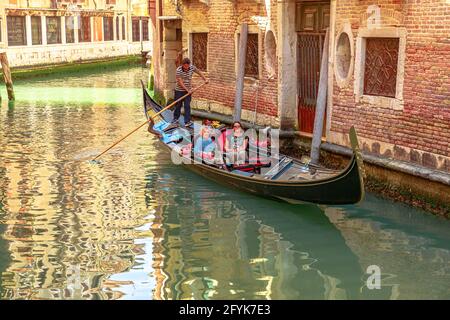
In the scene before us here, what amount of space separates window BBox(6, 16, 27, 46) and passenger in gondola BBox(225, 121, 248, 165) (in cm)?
1559

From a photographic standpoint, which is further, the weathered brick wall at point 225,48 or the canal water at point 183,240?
the weathered brick wall at point 225,48

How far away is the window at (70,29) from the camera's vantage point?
1006 inches

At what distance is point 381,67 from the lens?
6957 mm

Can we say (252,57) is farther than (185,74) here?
No

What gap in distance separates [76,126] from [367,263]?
23.3 feet

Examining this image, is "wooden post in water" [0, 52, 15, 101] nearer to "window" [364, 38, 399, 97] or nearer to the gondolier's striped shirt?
the gondolier's striped shirt

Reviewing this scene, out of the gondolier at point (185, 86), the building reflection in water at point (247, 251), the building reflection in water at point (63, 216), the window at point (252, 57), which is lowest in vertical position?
the building reflection in water at point (247, 251)

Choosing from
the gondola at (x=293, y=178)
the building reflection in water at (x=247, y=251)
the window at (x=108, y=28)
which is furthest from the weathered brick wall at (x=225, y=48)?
the window at (x=108, y=28)

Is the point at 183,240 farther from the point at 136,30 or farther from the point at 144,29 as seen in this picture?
the point at 144,29

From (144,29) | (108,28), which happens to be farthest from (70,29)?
(144,29)

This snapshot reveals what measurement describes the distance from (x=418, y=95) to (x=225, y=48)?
404 centimetres

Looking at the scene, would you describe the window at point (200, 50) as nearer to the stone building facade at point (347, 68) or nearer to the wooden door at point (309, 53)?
the stone building facade at point (347, 68)

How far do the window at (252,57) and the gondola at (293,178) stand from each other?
1633 millimetres

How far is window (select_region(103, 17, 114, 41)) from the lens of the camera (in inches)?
1137
